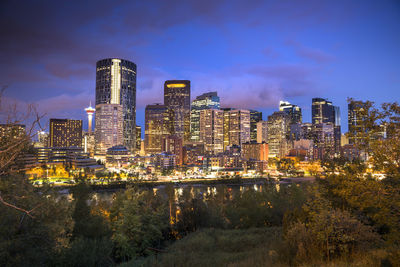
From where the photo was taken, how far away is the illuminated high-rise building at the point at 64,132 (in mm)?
187188

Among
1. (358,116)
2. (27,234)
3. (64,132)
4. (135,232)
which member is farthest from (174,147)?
(358,116)

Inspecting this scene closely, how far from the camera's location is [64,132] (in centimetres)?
19000

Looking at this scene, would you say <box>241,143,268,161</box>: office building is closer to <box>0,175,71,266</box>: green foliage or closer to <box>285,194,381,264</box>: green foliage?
<box>0,175,71,266</box>: green foliage

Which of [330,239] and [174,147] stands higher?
[174,147]

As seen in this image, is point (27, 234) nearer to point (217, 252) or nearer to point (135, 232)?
point (135, 232)

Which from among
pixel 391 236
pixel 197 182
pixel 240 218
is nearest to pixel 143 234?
pixel 240 218

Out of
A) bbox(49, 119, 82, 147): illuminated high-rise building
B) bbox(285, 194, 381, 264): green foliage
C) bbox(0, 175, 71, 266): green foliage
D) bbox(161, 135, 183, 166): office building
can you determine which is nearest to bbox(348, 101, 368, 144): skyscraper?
bbox(285, 194, 381, 264): green foliage

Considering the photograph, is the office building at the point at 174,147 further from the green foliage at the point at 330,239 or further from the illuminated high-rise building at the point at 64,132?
the green foliage at the point at 330,239

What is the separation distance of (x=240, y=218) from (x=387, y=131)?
18076 mm

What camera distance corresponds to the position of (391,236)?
6457 millimetres

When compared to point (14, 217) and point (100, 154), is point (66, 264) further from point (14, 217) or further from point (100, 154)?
point (100, 154)

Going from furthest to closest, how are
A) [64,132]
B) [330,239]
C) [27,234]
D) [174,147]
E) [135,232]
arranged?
[64,132] < [174,147] < [135,232] < [27,234] < [330,239]

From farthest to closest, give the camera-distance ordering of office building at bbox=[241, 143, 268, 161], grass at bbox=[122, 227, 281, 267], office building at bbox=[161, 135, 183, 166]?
office building at bbox=[241, 143, 268, 161] < office building at bbox=[161, 135, 183, 166] < grass at bbox=[122, 227, 281, 267]

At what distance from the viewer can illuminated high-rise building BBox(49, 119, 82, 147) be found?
187m
